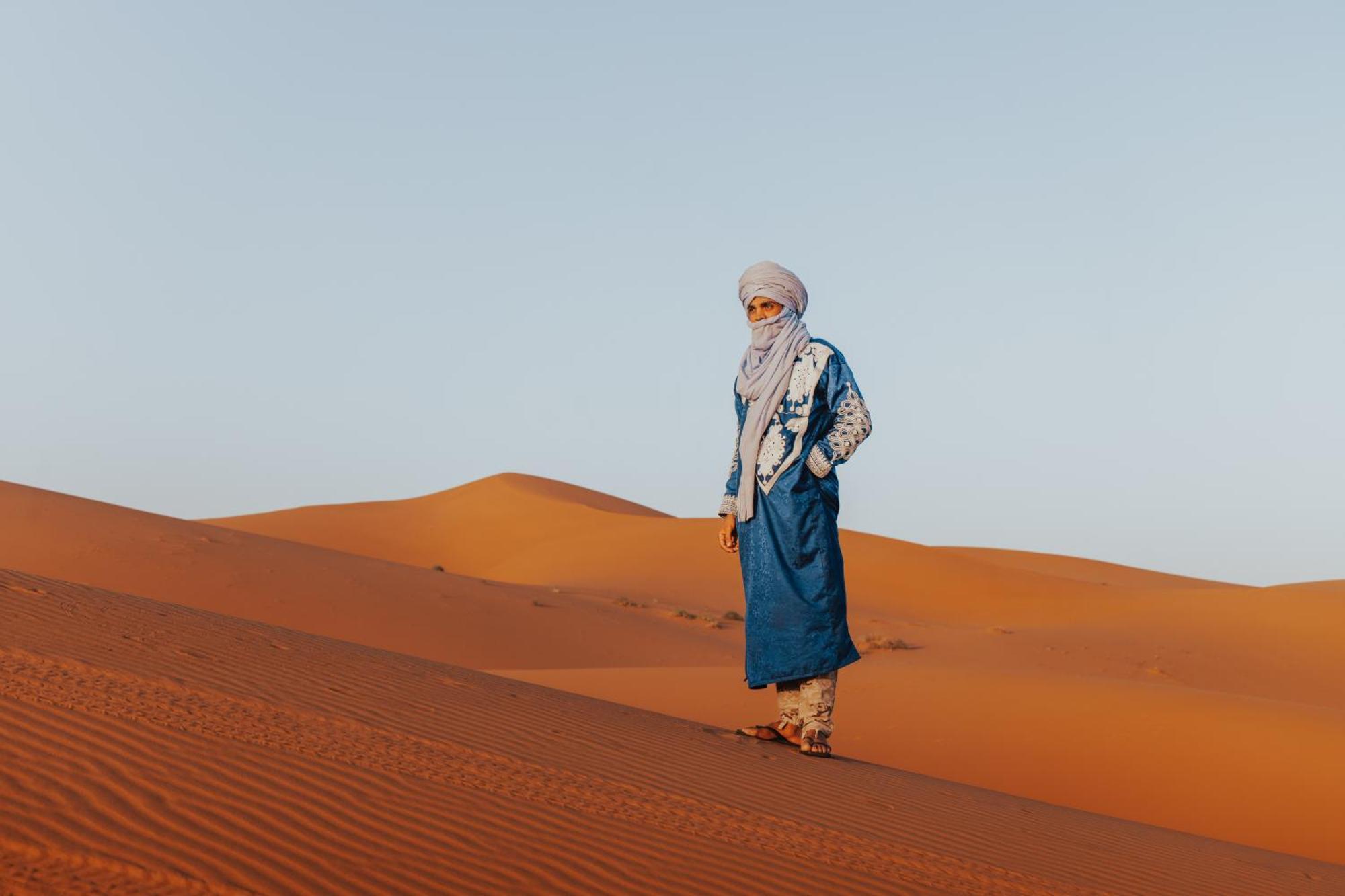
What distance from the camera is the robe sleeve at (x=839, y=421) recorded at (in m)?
6.24

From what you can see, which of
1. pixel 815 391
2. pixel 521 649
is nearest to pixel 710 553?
pixel 521 649

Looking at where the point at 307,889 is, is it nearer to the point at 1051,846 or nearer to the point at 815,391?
the point at 1051,846

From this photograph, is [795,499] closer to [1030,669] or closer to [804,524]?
[804,524]

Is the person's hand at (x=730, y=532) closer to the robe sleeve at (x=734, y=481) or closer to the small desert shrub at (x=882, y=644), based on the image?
the robe sleeve at (x=734, y=481)

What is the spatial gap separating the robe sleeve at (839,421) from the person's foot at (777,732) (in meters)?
1.45

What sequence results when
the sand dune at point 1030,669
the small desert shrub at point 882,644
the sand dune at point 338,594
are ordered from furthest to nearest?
1. the small desert shrub at point 882,644
2. the sand dune at point 338,594
3. the sand dune at point 1030,669

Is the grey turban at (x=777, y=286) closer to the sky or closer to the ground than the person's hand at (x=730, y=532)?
closer to the sky

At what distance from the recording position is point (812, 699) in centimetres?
642

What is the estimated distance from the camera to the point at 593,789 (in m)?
4.73

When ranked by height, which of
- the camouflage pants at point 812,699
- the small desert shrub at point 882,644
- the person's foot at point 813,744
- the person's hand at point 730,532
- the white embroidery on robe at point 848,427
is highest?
the white embroidery on robe at point 848,427

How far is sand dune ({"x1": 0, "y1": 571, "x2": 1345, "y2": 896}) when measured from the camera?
3371 millimetres

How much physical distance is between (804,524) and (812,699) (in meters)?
0.91

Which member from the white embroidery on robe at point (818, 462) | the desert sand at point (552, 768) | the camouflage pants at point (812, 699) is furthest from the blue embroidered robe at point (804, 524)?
the desert sand at point (552, 768)

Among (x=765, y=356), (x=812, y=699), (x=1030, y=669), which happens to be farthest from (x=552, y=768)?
(x=1030, y=669)
